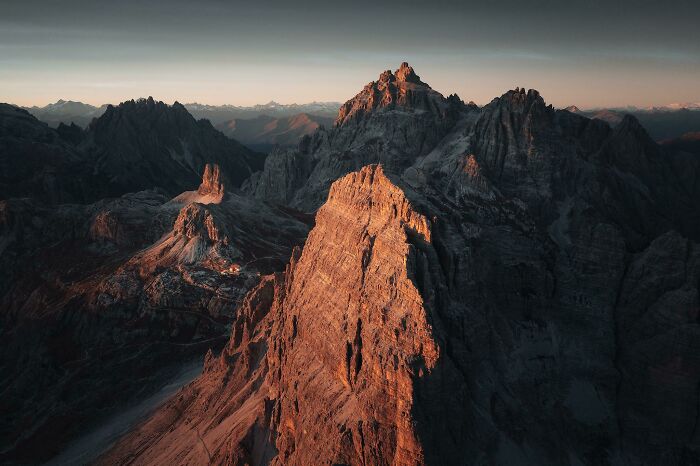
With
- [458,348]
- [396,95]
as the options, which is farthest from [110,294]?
[396,95]

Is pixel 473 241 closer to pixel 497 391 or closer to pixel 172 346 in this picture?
pixel 497 391

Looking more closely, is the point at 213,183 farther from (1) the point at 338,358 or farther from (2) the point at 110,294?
(1) the point at 338,358

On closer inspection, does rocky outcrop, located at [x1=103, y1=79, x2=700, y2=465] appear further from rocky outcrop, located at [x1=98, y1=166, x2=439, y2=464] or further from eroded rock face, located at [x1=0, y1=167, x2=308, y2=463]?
eroded rock face, located at [x1=0, y1=167, x2=308, y2=463]

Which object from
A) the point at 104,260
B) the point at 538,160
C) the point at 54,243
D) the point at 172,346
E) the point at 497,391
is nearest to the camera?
the point at 497,391

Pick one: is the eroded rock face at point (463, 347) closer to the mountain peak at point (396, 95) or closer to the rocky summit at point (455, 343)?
the rocky summit at point (455, 343)

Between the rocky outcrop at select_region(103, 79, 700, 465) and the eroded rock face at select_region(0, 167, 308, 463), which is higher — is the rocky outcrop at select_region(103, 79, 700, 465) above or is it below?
above

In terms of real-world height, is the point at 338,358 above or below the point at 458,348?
below

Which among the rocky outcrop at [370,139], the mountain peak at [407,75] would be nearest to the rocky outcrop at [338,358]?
the rocky outcrop at [370,139]

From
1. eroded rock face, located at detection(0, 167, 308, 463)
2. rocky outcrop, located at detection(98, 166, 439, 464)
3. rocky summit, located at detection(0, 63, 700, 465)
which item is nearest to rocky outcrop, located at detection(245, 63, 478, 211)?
eroded rock face, located at detection(0, 167, 308, 463)

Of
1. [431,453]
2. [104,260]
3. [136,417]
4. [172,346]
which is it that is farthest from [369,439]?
[104,260]

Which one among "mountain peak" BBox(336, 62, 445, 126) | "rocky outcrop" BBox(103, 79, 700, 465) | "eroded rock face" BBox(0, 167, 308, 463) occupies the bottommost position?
"eroded rock face" BBox(0, 167, 308, 463)

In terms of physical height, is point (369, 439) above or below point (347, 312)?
below
